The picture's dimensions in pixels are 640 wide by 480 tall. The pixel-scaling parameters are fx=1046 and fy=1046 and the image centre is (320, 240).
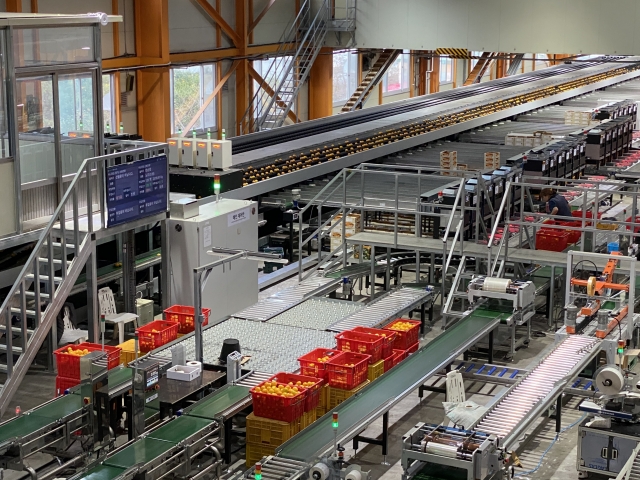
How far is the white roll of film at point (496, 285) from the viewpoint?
10672mm

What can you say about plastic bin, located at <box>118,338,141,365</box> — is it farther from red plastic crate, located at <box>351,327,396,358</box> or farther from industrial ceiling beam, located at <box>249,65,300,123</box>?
industrial ceiling beam, located at <box>249,65,300,123</box>

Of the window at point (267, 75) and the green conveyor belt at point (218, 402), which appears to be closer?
the green conveyor belt at point (218, 402)

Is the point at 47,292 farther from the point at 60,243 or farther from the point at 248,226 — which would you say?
the point at 248,226

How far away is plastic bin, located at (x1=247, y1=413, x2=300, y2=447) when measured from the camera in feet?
25.9

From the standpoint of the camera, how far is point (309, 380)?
27.4 ft

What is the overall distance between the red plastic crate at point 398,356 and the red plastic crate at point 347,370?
66cm

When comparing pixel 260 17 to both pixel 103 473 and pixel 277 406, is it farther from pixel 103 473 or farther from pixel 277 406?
pixel 103 473

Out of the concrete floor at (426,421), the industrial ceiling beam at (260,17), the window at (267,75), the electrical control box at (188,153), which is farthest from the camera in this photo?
the window at (267,75)

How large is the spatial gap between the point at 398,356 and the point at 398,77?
24094 millimetres

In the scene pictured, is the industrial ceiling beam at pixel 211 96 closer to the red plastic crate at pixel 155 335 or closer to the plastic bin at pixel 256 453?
the red plastic crate at pixel 155 335

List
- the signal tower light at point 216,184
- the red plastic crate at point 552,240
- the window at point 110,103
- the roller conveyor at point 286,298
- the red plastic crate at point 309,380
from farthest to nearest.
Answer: the window at point 110,103 → the red plastic crate at point 552,240 → the signal tower light at point 216,184 → the roller conveyor at point 286,298 → the red plastic crate at point 309,380

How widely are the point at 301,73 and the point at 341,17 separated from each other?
7.06ft

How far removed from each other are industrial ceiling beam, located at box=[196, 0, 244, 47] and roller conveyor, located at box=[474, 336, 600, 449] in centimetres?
1386

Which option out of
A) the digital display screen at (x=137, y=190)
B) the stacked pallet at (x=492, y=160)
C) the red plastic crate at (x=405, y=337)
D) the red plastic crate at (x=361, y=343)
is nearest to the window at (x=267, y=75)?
the stacked pallet at (x=492, y=160)
